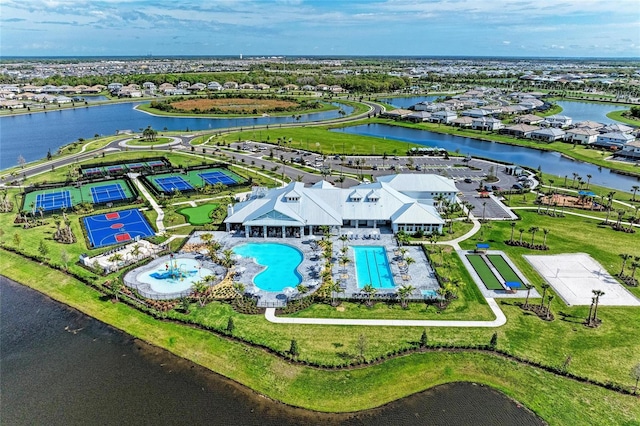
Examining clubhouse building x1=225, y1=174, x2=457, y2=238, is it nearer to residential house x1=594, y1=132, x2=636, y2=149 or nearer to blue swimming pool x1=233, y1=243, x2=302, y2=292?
blue swimming pool x1=233, y1=243, x2=302, y2=292

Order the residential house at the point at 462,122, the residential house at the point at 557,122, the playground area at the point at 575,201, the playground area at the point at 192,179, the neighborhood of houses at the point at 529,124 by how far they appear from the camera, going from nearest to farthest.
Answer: the playground area at the point at 575,201, the playground area at the point at 192,179, the neighborhood of houses at the point at 529,124, the residential house at the point at 557,122, the residential house at the point at 462,122

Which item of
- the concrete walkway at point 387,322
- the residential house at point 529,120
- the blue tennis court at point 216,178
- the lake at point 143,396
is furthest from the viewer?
the residential house at point 529,120

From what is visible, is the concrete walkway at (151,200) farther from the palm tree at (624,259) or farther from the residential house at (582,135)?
the residential house at (582,135)

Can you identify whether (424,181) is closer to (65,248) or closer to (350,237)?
(350,237)

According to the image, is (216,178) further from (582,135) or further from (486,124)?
(582,135)

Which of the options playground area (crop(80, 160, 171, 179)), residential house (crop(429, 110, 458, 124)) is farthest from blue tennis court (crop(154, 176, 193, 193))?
residential house (crop(429, 110, 458, 124))

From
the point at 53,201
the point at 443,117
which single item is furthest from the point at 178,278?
the point at 443,117

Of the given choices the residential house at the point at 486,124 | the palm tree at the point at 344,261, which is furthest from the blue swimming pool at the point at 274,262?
the residential house at the point at 486,124
